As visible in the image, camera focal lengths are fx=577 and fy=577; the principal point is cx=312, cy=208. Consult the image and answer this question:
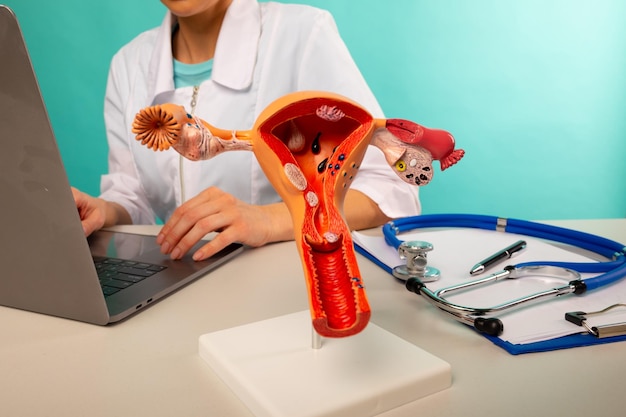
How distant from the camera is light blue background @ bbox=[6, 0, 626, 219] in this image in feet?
7.31

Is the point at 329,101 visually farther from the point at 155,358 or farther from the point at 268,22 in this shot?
the point at 268,22

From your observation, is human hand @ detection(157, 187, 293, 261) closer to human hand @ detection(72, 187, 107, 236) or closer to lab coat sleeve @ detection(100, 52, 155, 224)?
human hand @ detection(72, 187, 107, 236)

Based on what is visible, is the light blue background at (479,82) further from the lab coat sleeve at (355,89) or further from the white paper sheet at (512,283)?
the white paper sheet at (512,283)

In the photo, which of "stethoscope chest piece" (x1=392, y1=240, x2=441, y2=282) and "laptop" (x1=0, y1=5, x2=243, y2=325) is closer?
"laptop" (x1=0, y1=5, x2=243, y2=325)

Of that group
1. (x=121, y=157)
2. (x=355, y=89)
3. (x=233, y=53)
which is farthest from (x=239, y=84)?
(x=121, y=157)

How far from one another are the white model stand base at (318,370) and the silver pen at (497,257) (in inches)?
7.2

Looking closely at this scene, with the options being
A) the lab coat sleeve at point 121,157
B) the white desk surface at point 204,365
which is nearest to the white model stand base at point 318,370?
the white desk surface at point 204,365

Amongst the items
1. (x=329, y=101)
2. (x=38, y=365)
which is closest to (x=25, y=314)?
(x=38, y=365)

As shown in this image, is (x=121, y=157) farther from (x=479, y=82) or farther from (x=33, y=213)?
(x=479, y=82)

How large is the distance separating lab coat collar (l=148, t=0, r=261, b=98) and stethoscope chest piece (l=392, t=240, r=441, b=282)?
576 mm

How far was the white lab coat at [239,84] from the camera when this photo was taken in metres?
1.06

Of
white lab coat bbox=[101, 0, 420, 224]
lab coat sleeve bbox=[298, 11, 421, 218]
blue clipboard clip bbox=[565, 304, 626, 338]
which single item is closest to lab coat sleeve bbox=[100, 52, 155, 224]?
white lab coat bbox=[101, 0, 420, 224]

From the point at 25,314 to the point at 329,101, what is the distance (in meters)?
0.36

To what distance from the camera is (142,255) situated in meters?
0.72
